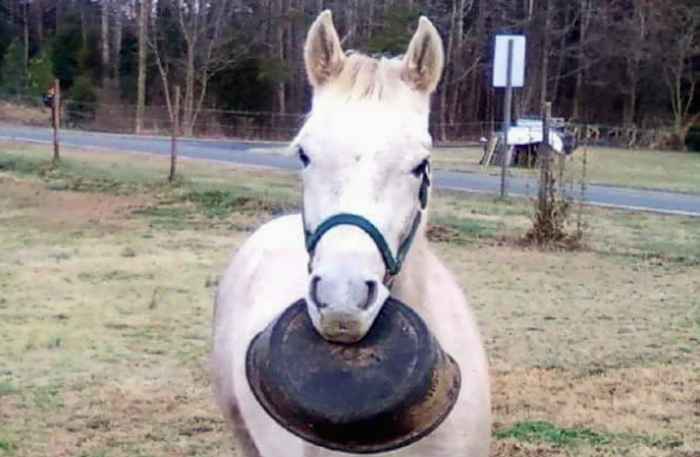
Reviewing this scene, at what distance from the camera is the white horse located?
96.3 inches

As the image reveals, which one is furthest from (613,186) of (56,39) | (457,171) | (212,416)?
(56,39)

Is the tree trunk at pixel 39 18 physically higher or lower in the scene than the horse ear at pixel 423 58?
higher

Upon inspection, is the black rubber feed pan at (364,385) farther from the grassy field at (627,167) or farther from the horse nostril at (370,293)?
the grassy field at (627,167)

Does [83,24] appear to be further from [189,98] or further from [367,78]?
[367,78]

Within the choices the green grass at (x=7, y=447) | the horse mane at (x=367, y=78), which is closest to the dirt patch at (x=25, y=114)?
the green grass at (x=7, y=447)

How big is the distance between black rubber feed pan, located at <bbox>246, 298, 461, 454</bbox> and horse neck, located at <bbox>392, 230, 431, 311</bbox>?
0.63 ft

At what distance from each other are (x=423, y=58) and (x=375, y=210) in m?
0.54

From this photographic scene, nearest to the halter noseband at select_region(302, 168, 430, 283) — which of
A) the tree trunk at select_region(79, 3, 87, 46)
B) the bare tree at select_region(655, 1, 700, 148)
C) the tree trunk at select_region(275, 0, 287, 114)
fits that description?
the tree trunk at select_region(275, 0, 287, 114)

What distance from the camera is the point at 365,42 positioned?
37531 millimetres

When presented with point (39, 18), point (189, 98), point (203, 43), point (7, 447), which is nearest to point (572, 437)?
point (7, 447)

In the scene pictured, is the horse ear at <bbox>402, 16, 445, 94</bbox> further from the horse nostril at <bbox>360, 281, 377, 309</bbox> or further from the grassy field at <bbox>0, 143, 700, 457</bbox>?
the grassy field at <bbox>0, 143, 700, 457</bbox>

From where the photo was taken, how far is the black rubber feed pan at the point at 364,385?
2.71 m

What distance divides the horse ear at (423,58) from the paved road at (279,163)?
11356 mm

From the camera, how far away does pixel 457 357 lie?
3211 mm
